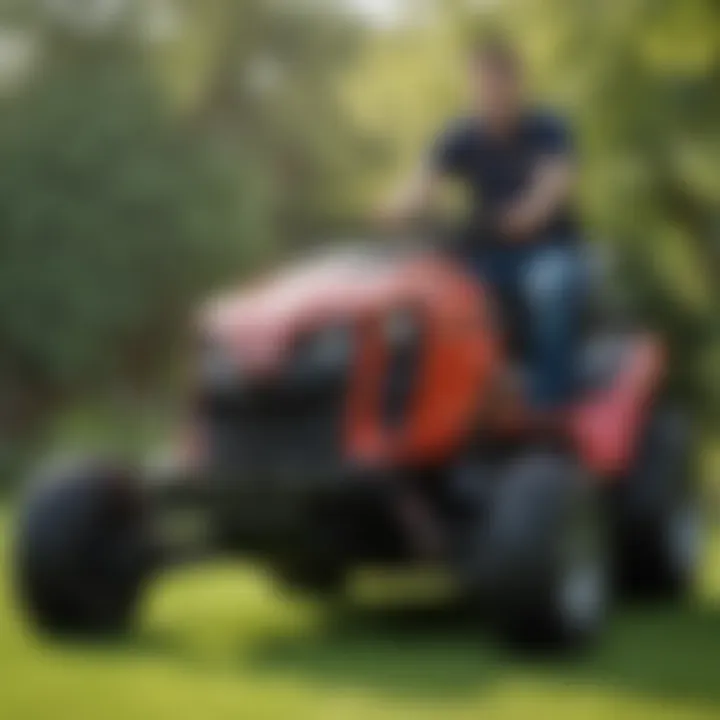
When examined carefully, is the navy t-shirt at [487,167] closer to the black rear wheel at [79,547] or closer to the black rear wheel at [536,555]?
the black rear wheel at [536,555]

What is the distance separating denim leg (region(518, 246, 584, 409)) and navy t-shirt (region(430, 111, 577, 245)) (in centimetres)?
2

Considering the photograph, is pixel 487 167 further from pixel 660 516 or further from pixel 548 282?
pixel 660 516

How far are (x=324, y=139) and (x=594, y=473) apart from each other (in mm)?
307

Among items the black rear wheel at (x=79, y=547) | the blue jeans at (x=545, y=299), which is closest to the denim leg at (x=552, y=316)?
the blue jeans at (x=545, y=299)

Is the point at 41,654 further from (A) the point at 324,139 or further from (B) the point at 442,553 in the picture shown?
(A) the point at 324,139

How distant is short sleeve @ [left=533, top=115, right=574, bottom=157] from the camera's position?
1.24m

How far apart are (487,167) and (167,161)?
0.73ft

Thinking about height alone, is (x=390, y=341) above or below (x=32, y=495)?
above

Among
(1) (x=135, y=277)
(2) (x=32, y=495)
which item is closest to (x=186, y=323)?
(1) (x=135, y=277)

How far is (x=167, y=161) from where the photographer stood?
1.22 metres

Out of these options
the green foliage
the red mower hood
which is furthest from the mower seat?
Result: the green foliage

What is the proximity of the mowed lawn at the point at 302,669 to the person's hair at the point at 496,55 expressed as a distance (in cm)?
38

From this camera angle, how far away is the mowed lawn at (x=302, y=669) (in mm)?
1172

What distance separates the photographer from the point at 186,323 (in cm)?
119
